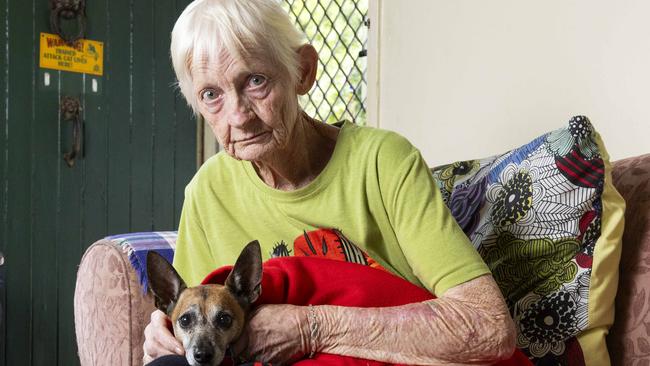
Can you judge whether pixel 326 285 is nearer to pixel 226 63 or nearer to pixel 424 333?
pixel 424 333

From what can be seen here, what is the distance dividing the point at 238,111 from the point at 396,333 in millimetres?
471

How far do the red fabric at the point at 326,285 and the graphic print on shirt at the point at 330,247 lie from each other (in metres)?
0.14

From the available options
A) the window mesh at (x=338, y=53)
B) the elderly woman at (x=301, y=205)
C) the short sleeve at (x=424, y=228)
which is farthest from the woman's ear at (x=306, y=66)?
the window mesh at (x=338, y=53)

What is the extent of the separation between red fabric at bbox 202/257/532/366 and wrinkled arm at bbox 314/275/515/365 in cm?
3

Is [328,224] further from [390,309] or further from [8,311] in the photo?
[8,311]

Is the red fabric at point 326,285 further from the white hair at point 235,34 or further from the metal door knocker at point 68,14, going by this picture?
the metal door knocker at point 68,14

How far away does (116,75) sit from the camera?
350 cm

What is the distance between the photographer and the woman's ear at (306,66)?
143 centimetres

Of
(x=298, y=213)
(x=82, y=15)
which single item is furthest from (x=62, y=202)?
(x=298, y=213)

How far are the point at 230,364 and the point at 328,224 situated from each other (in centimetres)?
36

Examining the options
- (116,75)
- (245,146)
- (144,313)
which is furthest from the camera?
(116,75)

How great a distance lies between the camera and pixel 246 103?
52.6 inches

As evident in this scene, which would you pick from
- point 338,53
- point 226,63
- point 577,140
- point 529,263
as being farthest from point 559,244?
point 338,53

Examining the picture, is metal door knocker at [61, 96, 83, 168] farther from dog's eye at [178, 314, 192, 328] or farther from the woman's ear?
dog's eye at [178, 314, 192, 328]
